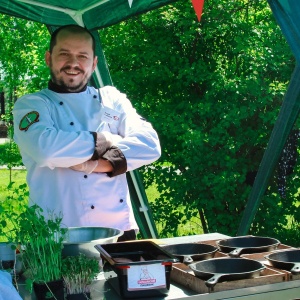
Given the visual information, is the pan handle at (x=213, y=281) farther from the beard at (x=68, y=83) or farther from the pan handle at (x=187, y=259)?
the beard at (x=68, y=83)

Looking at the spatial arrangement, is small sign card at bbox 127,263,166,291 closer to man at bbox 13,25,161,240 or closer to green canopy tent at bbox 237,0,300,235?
man at bbox 13,25,161,240

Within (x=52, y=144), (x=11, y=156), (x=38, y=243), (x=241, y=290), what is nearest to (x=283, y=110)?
(x=52, y=144)

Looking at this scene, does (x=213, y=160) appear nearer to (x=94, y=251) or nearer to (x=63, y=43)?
(x=63, y=43)

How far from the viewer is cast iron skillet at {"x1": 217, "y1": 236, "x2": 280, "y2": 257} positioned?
2.04m

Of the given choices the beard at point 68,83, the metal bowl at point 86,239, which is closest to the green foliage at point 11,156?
the beard at point 68,83

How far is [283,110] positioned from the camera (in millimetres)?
3463

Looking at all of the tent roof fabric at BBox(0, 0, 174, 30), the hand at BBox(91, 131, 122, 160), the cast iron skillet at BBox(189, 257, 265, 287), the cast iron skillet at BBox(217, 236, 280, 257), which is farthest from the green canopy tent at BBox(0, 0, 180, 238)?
the cast iron skillet at BBox(189, 257, 265, 287)

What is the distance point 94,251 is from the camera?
188 centimetres

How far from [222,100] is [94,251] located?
3.47 metres

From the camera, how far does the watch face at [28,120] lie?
8.48 ft

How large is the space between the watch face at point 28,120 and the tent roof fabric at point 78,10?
1.35 m

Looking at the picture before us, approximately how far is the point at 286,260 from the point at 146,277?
0.53 meters

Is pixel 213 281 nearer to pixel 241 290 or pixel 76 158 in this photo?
pixel 241 290

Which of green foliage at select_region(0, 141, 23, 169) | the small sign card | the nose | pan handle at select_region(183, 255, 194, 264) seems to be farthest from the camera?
green foliage at select_region(0, 141, 23, 169)
